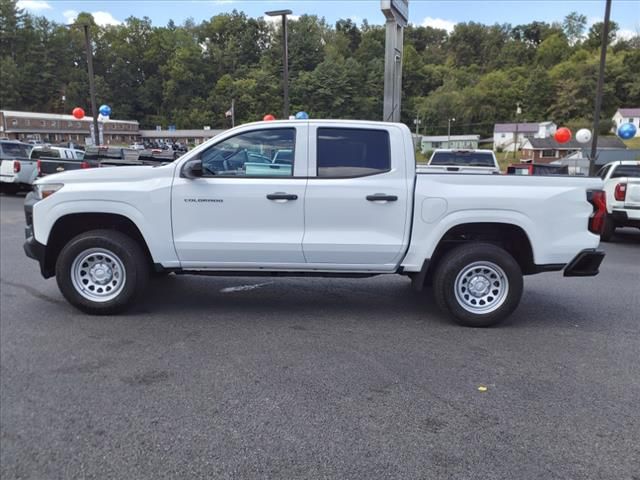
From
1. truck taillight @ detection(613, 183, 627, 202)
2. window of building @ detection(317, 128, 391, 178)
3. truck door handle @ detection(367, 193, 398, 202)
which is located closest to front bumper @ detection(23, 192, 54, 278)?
window of building @ detection(317, 128, 391, 178)

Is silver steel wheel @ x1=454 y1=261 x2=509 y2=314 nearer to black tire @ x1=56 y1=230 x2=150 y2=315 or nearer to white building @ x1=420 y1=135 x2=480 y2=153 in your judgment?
black tire @ x1=56 y1=230 x2=150 y2=315

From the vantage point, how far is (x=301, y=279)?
682 cm

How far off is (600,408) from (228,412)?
243cm

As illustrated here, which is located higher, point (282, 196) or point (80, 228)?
point (282, 196)

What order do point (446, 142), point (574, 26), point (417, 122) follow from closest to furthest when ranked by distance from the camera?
point (446, 142), point (417, 122), point (574, 26)

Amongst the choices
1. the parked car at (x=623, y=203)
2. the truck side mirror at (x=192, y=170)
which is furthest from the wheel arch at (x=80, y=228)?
the parked car at (x=623, y=203)

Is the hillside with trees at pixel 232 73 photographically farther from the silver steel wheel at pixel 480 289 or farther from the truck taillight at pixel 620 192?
the silver steel wheel at pixel 480 289

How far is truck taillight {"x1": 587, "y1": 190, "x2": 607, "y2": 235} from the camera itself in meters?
4.88

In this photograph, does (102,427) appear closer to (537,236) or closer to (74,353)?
(74,353)

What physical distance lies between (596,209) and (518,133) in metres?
99.5

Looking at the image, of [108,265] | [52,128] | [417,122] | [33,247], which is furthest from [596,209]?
[417,122]

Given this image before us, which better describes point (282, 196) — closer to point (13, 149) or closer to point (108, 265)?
point (108, 265)

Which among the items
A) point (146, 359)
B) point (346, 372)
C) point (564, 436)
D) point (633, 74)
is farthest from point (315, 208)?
point (633, 74)

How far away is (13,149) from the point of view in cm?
1742
